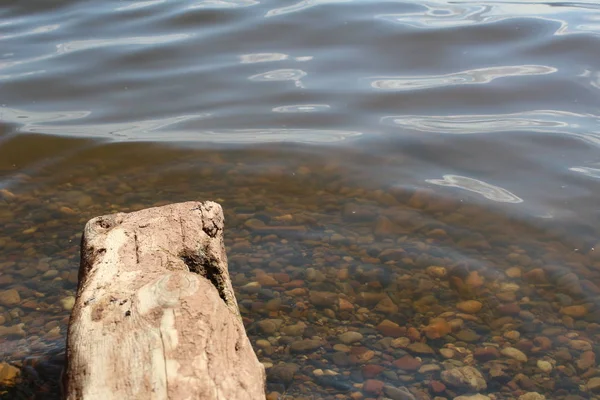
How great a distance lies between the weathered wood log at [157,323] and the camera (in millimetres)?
2459

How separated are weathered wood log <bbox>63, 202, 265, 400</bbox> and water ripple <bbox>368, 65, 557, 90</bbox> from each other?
4257 mm

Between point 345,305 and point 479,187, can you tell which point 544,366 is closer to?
point 345,305

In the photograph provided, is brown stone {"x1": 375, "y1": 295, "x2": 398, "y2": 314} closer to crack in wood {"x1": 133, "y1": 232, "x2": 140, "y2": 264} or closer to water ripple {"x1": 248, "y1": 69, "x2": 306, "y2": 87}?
crack in wood {"x1": 133, "y1": 232, "x2": 140, "y2": 264}

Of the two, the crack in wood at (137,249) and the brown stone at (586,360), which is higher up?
the crack in wood at (137,249)

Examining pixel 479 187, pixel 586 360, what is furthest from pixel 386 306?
pixel 479 187

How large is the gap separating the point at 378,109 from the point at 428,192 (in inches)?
64.2

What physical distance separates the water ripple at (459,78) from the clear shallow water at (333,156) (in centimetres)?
3

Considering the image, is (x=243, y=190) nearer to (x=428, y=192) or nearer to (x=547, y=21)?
(x=428, y=192)

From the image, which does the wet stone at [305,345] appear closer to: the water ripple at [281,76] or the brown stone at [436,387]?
the brown stone at [436,387]

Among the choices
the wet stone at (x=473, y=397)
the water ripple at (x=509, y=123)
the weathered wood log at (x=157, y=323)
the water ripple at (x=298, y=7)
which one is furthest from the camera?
the water ripple at (x=298, y=7)

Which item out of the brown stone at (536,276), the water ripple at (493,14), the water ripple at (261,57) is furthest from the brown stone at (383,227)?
the water ripple at (493,14)

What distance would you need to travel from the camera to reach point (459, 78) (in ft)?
23.8

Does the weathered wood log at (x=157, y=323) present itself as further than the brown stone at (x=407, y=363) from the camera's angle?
No

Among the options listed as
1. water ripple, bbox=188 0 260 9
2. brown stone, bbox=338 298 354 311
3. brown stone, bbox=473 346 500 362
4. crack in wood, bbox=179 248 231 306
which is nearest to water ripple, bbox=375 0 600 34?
water ripple, bbox=188 0 260 9
